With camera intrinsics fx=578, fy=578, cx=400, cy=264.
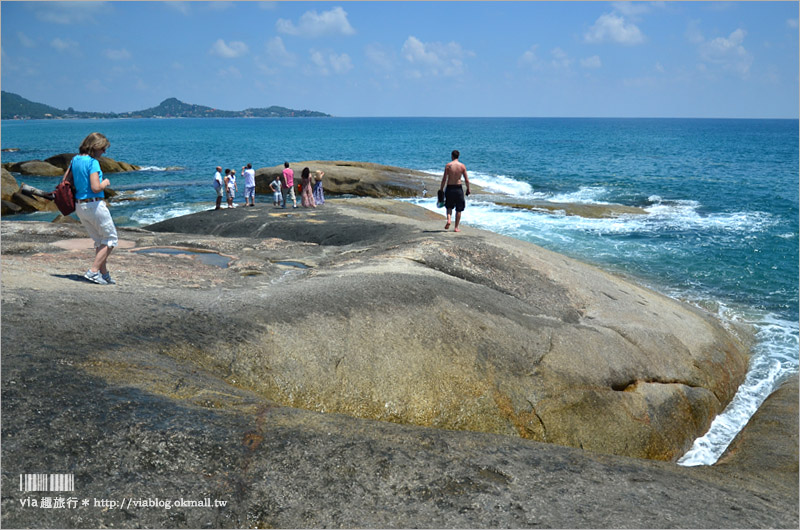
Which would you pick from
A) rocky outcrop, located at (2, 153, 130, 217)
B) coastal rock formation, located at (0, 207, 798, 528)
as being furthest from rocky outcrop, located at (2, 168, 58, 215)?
coastal rock formation, located at (0, 207, 798, 528)

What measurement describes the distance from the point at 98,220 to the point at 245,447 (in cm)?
512

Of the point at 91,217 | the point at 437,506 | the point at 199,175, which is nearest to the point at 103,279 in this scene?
the point at 91,217

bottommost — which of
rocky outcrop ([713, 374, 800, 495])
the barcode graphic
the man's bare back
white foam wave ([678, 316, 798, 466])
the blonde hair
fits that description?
white foam wave ([678, 316, 798, 466])

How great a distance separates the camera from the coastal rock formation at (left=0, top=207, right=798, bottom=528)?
183 inches

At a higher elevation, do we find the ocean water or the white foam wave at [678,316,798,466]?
the ocean water

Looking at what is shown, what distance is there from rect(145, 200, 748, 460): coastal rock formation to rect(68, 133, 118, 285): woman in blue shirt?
2664 mm

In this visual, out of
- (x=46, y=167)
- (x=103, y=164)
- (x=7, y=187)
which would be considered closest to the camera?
(x=7, y=187)

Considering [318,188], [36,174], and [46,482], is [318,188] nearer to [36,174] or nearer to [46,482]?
[46,482]

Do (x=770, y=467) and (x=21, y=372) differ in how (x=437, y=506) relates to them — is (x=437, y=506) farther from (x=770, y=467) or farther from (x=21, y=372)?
(x=770, y=467)

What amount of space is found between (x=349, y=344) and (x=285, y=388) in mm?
1281

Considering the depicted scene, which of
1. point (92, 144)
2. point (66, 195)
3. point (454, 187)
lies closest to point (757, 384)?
point (454, 187)

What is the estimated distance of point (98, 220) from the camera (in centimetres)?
860

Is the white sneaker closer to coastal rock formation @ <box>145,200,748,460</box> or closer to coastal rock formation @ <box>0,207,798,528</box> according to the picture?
coastal rock formation @ <box>0,207,798,528</box>

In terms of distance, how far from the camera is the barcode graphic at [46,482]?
4375mm
